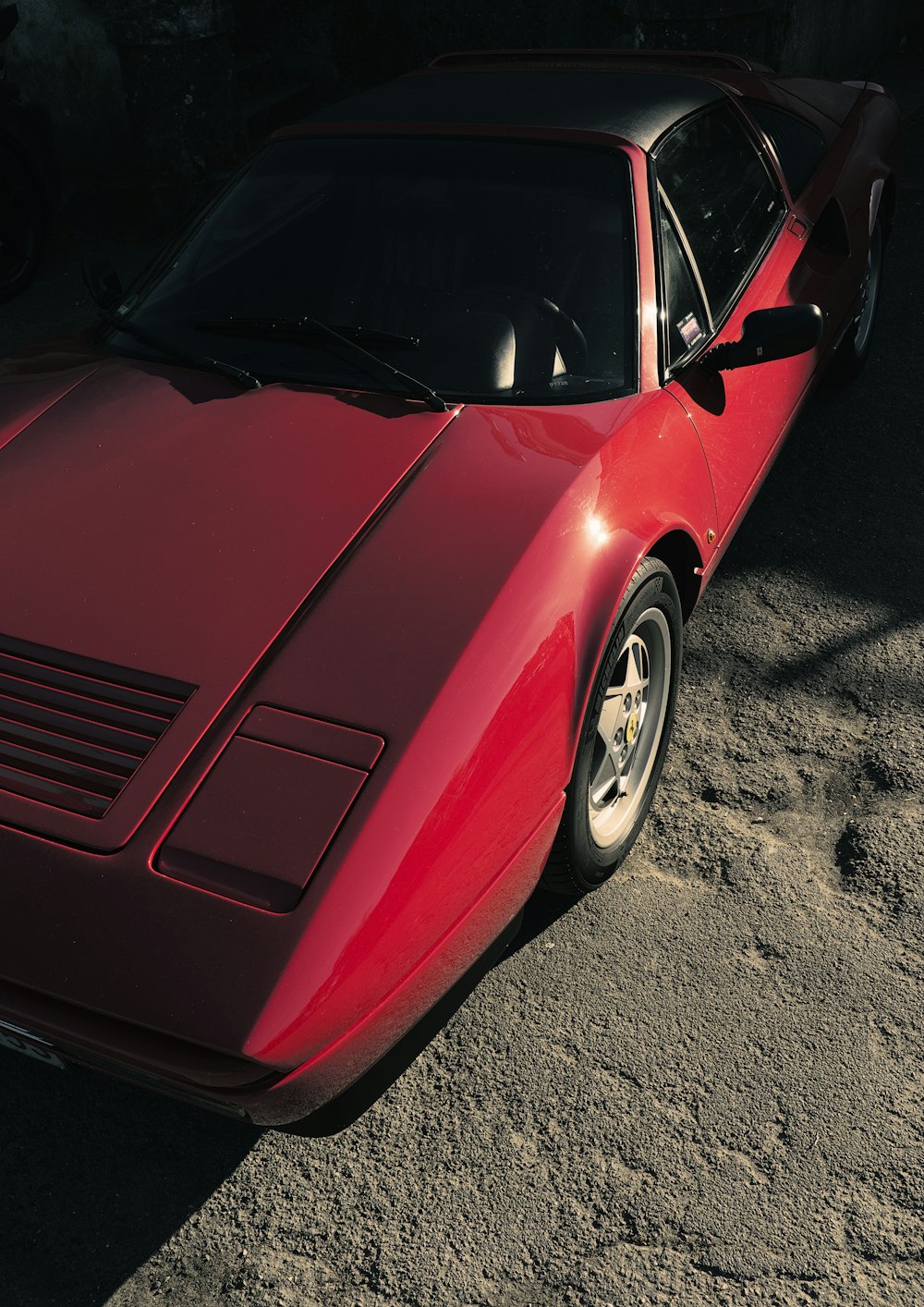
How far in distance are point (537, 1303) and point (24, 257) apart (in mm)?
5539

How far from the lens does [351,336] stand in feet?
8.82

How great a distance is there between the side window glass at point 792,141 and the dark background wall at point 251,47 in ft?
9.81

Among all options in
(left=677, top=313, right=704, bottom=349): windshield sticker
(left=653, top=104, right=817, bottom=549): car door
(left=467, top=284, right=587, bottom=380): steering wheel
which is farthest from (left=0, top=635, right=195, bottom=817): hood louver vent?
(left=677, top=313, right=704, bottom=349): windshield sticker

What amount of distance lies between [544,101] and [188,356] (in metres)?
1.33

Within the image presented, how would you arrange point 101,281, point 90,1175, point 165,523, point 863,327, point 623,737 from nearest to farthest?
point 90,1175, point 165,523, point 623,737, point 101,281, point 863,327

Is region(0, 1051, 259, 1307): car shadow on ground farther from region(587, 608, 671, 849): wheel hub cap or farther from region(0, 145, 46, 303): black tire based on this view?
region(0, 145, 46, 303): black tire

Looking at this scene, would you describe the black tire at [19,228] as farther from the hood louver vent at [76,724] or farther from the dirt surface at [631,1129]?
the dirt surface at [631,1129]

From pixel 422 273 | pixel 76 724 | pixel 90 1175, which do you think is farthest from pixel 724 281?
pixel 90 1175

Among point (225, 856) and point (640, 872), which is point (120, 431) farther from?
point (640, 872)

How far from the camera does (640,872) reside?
2668mm

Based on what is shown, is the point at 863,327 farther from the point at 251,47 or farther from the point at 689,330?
the point at 251,47

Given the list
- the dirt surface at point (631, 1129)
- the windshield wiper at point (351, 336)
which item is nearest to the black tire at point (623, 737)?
the dirt surface at point (631, 1129)

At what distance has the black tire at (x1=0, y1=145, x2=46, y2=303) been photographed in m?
5.63

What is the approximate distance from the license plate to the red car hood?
336mm
